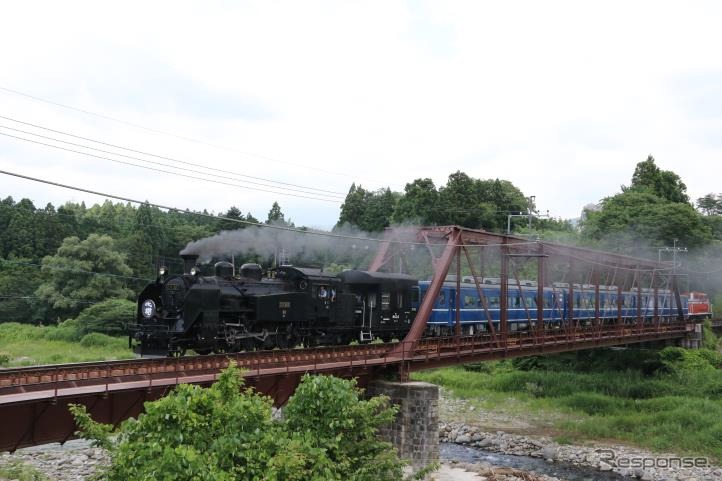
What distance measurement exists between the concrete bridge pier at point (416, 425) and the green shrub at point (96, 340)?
35.6 m

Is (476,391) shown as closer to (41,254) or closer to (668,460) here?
(668,460)

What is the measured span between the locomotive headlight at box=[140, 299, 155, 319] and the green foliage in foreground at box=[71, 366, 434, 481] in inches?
432

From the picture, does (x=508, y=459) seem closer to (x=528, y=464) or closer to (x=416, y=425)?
(x=528, y=464)

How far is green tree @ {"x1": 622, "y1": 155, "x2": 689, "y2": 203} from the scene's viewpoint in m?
73.0

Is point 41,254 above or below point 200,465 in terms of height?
above

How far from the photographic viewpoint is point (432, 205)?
67688mm

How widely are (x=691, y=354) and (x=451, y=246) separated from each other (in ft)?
94.5

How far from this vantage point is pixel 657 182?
243ft

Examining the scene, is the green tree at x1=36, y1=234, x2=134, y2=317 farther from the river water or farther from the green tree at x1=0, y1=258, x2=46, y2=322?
the river water

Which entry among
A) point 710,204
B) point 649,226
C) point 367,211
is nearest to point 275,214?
point 367,211

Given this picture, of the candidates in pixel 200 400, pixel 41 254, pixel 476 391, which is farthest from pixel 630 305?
pixel 41 254

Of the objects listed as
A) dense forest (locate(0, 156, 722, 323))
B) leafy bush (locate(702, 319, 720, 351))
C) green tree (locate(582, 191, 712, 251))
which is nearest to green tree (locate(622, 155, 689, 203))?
dense forest (locate(0, 156, 722, 323))

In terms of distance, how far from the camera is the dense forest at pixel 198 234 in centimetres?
5650

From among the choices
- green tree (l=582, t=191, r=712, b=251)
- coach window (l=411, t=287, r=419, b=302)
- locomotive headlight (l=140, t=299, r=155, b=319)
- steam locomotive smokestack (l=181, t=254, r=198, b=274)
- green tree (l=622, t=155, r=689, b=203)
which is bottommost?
locomotive headlight (l=140, t=299, r=155, b=319)
